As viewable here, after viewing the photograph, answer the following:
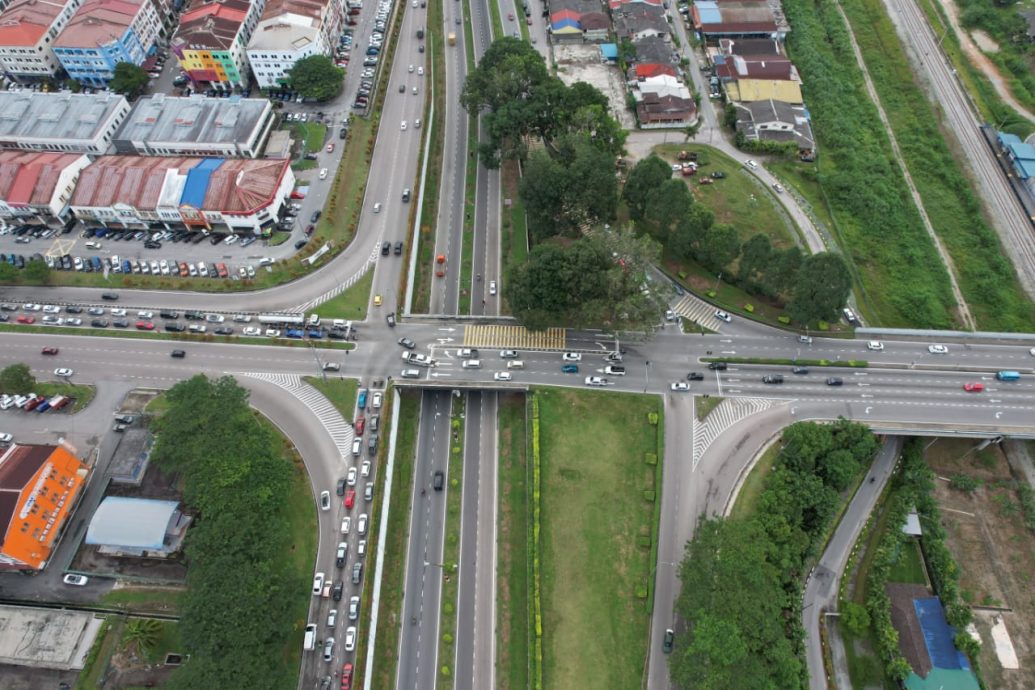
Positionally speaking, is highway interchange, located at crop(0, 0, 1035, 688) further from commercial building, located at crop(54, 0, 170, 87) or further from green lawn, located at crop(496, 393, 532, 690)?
commercial building, located at crop(54, 0, 170, 87)

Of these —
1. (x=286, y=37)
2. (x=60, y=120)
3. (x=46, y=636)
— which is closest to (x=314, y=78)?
(x=286, y=37)

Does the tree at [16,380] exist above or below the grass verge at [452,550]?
above

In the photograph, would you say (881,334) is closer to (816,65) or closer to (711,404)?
(711,404)

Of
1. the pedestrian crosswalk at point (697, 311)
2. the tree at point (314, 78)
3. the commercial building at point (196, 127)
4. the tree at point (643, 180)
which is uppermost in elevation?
the tree at point (314, 78)

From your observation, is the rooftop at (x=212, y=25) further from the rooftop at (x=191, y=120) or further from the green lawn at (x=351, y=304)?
the green lawn at (x=351, y=304)

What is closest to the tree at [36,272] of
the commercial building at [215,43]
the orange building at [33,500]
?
the orange building at [33,500]

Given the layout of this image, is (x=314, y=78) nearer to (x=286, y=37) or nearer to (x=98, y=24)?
(x=286, y=37)
